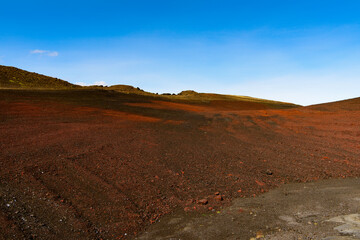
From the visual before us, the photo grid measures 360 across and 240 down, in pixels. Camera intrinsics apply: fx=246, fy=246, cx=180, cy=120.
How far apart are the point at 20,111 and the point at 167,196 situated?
488 inches

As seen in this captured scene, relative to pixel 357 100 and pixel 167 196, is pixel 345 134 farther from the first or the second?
pixel 357 100

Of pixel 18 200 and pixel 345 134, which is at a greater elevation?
pixel 345 134

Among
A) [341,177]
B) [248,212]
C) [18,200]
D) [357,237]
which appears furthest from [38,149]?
[341,177]

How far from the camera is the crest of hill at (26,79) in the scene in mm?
28559

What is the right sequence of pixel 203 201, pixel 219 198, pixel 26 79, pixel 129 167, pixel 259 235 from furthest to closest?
pixel 26 79, pixel 129 167, pixel 219 198, pixel 203 201, pixel 259 235

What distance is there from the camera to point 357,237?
3.72 meters

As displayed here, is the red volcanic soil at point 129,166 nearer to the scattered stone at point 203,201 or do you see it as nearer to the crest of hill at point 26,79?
the scattered stone at point 203,201

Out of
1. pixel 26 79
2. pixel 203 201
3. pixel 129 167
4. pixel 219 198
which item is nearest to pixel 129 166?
pixel 129 167

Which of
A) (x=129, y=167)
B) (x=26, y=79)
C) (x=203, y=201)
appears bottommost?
(x=203, y=201)

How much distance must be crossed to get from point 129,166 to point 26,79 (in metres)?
30.7

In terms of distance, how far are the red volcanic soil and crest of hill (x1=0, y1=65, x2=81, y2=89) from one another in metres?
15.6

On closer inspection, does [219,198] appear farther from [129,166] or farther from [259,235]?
[129,166]

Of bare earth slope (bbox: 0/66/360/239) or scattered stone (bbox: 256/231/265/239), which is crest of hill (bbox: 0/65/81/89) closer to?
bare earth slope (bbox: 0/66/360/239)

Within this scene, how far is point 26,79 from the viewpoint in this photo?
104 ft
